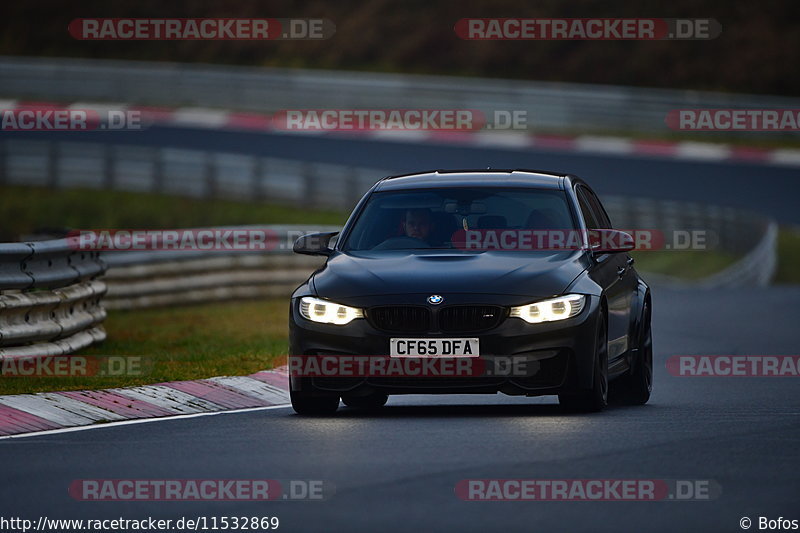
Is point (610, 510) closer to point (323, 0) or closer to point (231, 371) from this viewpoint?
point (231, 371)

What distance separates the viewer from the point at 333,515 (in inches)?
297

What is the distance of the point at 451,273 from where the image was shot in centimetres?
1127

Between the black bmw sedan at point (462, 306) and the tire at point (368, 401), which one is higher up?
the black bmw sedan at point (462, 306)

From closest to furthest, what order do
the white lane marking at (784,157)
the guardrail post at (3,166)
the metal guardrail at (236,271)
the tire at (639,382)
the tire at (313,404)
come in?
the tire at (313,404)
the tire at (639,382)
the metal guardrail at (236,271)
the guardrail post at (3,166)
the white lane marking at (784,157)

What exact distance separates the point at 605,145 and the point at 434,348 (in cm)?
3057

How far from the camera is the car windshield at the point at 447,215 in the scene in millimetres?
12008

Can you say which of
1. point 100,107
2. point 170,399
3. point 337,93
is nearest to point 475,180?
point 170,399

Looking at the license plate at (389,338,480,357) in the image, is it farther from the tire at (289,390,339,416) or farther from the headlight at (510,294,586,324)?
the tire at (289,390,339,416)

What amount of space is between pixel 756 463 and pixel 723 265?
27.1m

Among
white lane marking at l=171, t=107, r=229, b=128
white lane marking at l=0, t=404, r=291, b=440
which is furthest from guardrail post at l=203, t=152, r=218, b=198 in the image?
white lane marking at l=0, t=404, r=291, b=440

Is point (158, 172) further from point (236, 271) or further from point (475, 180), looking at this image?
A: point (475, 180)

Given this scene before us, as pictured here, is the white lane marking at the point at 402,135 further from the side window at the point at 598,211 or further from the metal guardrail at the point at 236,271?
the side window at the point at 598,211

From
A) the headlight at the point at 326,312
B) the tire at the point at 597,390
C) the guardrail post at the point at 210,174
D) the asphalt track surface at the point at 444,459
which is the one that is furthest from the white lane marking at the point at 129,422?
the guardrail post at the point at 210,174

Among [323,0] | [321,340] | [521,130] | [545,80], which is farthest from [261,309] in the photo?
[323,0]
